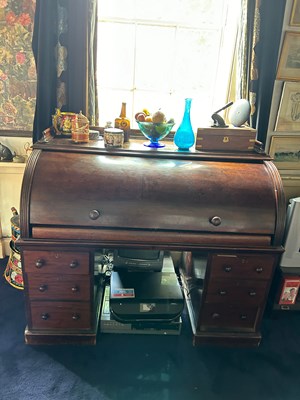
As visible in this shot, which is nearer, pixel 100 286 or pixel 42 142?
pixel 42 142

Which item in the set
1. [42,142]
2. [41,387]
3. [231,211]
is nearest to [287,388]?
[231,211]

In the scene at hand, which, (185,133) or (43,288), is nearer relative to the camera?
(43,288)

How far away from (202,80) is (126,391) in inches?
77.3

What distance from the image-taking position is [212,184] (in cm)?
141

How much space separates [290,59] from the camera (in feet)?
5.94

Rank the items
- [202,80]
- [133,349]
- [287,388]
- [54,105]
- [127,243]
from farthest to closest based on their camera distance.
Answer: [202,80], [54,105], [133,349], [287,388], [127,243]

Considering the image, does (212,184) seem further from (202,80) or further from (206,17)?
(206,17)

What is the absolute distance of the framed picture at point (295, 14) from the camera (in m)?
1.71

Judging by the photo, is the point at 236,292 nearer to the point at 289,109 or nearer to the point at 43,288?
the point at 43,288

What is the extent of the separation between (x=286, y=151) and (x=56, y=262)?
1645 millimetres

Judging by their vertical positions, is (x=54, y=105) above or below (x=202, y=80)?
below

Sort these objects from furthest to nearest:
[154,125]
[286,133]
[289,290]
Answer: [286,133] < [289,290] < [154,125]

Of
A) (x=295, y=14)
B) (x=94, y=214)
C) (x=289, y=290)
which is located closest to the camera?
(x=94, y=214)

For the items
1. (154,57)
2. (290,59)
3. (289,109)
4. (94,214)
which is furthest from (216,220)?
(154,57)
